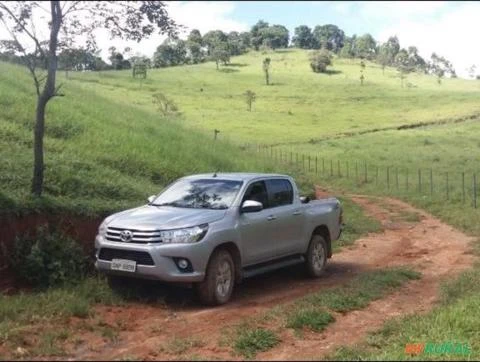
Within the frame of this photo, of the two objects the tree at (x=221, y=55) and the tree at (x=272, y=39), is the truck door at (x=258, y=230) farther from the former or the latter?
the tree at (x=272, y=39)

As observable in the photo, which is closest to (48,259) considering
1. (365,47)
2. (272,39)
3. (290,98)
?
(290,98)

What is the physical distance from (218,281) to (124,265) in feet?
4.07

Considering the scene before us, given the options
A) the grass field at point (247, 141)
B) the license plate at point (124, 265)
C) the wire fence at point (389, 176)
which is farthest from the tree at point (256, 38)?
the license plate at point (124, 265)

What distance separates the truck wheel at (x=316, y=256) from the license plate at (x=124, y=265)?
362 cm

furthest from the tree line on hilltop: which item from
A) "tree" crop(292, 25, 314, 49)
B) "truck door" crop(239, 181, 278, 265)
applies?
"truck door" crop(239, 181, 278, 265)

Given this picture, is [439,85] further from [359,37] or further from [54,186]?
[54,186]

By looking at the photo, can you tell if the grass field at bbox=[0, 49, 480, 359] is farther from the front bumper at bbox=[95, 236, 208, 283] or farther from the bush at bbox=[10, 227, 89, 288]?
the front bumper at bbox=[95, 236, 208, 283]

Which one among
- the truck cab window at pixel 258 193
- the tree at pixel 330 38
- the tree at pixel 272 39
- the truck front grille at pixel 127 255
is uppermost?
the tree at pixel 330 38

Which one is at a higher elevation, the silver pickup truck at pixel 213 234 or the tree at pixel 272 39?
the tree at pixel 272 39

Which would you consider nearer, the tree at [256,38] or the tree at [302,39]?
the tree at [256,38]

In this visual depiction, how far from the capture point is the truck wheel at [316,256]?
426 inches

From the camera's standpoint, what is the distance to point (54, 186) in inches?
460

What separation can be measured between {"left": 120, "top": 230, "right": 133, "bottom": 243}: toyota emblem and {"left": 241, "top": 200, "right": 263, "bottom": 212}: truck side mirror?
5.44 feet

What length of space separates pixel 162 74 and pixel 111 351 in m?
93.3
